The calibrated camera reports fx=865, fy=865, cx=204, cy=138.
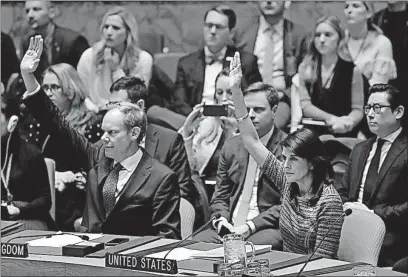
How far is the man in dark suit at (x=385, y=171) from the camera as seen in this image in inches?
181

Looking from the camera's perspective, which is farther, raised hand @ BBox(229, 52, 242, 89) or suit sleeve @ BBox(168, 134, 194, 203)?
suit sleeve @ BBox(168, 134, 194, 203)

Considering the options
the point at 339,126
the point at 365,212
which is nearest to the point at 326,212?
the point at 365,212

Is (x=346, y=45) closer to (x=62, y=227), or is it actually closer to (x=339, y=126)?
(x=339, y=126)

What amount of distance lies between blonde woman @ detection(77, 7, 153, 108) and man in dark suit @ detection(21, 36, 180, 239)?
1.24m

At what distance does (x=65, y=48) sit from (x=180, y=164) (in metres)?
1.56

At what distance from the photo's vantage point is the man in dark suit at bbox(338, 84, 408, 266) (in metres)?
4.59

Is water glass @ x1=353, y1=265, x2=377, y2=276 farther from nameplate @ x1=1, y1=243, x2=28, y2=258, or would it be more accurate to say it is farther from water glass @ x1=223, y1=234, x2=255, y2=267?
nameplate @ x1=1, y1=243, x2=28, y2=258

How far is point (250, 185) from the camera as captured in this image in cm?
483

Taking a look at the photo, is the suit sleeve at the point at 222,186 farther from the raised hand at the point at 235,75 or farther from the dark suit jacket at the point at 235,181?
the raised hand at the point at 235,75

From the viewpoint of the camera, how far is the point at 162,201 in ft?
14.0

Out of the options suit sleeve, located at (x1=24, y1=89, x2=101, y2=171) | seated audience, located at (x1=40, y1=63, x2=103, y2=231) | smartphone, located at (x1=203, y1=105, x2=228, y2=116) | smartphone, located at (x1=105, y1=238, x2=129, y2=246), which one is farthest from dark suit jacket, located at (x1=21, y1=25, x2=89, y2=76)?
smartphone, located at (x1=105, y1=238, x2=129, y2=246)

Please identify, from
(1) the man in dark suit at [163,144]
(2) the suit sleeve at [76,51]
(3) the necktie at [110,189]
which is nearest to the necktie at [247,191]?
(1) the man in dark suit at [163,144]

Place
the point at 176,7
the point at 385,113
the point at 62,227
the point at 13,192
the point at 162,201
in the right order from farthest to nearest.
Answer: the point at 176,7
the point at 62,227
the point at 13,192
the point at 385,113
the point at 162,201

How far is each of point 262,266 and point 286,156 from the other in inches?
32.2
